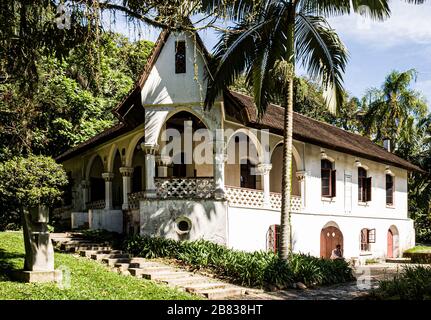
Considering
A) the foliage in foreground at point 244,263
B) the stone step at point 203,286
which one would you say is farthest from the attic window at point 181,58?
the stone step at point 203,286

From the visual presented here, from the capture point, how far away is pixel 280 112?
2497cm

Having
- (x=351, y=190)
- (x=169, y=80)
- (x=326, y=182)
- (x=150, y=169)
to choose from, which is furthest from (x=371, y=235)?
(x=169, y=80)

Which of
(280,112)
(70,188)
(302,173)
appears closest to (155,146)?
(302,173)

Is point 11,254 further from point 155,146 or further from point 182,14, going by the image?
point 182,14

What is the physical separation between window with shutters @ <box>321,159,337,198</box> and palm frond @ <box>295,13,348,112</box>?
676 centimetres

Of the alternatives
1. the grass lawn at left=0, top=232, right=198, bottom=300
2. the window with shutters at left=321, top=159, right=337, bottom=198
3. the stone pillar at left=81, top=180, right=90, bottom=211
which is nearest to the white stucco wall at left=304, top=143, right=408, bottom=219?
the window with shutters at left=321, top=159, right=337, bottom=198

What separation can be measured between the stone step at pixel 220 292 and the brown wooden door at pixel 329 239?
9325mm

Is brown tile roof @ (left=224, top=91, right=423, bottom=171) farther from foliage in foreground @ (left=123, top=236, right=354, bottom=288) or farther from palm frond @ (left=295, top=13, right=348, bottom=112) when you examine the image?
foliage in foreground @ (left=123, top=236, right=354, bottom=288)

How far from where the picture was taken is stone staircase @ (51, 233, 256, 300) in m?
13.6

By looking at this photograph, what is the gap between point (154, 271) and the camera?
15289 mm

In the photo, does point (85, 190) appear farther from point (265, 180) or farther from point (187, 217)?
point (265, 180)

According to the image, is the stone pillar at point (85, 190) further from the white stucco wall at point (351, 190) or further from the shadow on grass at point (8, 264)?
the white stucco wall at point (351, 190)

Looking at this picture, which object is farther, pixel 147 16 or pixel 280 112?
pixel 280 112
